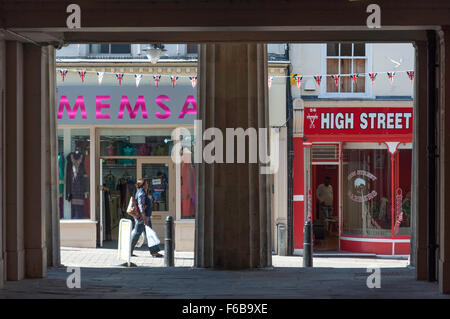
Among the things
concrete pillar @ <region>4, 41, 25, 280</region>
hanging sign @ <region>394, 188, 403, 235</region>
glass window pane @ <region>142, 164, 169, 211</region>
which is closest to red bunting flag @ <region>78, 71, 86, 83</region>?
glass window pane @ <region>142, 164, 169, 211</region>

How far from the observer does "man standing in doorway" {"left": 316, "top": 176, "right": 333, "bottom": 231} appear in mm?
19234

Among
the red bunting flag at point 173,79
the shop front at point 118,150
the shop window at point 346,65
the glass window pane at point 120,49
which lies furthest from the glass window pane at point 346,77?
the glass window pane at point 120,49

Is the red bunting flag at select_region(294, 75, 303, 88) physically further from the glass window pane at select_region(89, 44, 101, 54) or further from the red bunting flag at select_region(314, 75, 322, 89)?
the glass window pane at select_region(89, 44, 101, 54)

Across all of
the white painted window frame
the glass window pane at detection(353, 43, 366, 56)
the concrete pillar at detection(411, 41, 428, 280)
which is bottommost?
the concrete pillar at detection(411, 41, 428, 280)

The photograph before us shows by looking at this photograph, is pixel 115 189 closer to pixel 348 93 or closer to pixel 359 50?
pixel 348 93

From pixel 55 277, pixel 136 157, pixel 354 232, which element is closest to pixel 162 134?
pixel 136 157

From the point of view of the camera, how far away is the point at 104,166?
19.2m

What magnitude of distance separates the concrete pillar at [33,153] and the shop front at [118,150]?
8534 millimetres

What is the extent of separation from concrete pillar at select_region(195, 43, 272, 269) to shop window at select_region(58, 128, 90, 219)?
7.12m

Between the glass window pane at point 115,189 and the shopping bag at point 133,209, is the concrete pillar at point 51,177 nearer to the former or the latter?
the shopping bag at point 133,209

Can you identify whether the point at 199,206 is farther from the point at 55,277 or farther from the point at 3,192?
the point at 3,192

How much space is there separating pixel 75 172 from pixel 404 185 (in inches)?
317

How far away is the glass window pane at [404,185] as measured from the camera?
18.7 m

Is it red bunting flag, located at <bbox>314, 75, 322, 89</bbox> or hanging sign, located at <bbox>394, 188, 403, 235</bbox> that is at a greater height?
red bunting flag, located at <bbox>314, 75, 322, 89</bbox>
